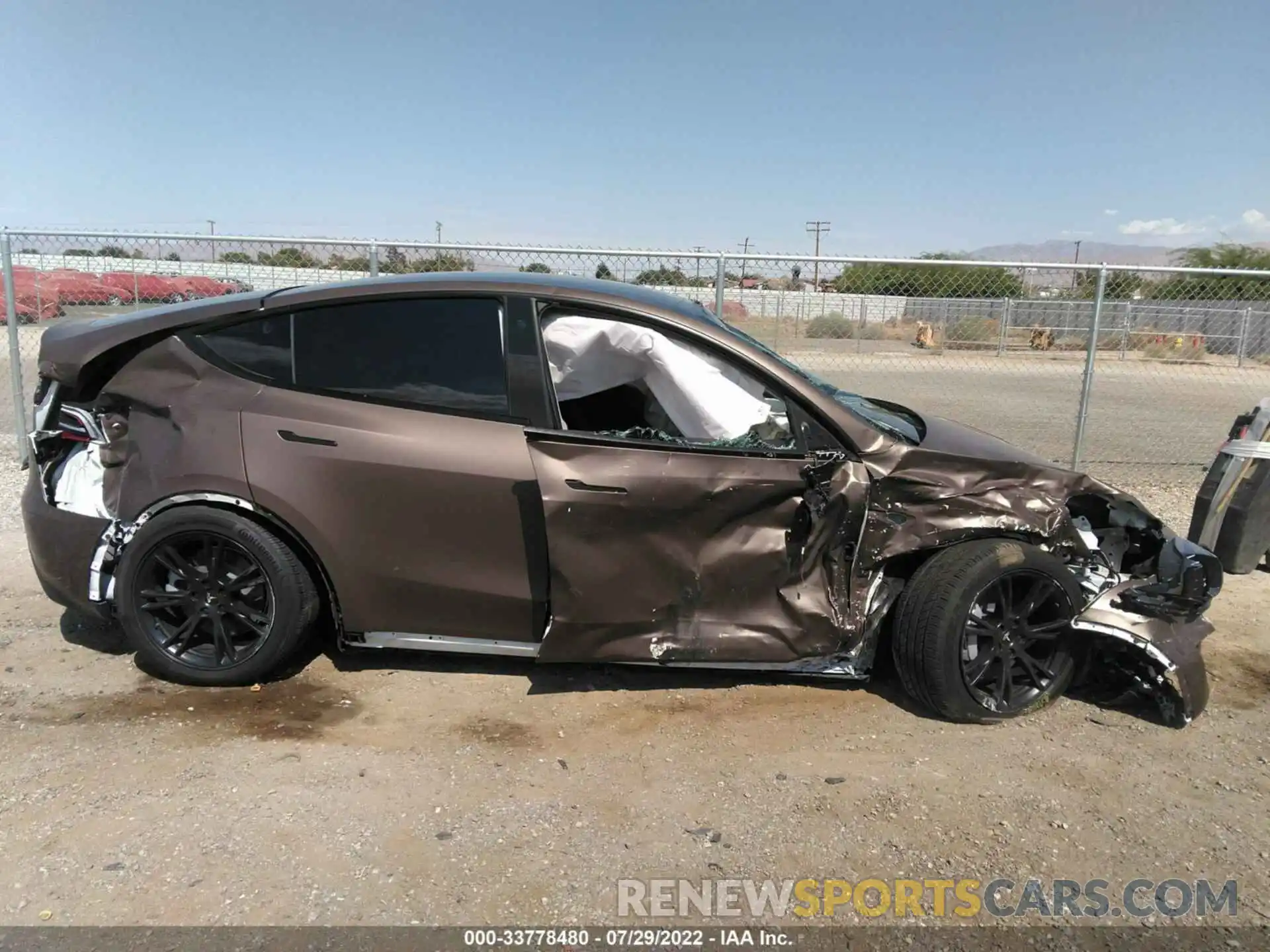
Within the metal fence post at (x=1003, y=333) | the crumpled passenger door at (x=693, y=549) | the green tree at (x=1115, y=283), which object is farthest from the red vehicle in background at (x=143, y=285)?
the metal fence post at (x=1003, y=333)

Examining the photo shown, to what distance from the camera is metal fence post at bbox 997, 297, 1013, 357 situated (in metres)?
14.3

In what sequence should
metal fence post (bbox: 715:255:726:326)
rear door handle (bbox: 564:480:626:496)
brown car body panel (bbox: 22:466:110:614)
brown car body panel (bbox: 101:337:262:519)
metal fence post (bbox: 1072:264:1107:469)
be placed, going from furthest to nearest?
1. metal fence post (bbox: 1072:264:1107:469)
2. metal fence post (bbox: 715:255:726:326)
3. brown car body panel (bbox: 22:466:110:614)
4. brown car body panel (bbox: 101:337:262:519)
5. rear door handle (bbox: 564:480:626:496)

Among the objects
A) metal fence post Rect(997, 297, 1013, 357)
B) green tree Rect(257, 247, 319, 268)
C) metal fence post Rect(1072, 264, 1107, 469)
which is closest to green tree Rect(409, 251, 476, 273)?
green tree Rect(257, 247, 319, 268)

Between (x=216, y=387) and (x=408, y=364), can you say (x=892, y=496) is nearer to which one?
(x=408, y=364)

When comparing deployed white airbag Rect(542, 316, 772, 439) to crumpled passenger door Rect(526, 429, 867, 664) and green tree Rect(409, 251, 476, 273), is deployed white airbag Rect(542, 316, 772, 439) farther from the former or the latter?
green tree Rect(409, 251, 476, 273)

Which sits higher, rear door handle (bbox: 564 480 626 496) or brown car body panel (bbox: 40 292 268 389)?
brown car body panel (bbox: 40 292 268 389)

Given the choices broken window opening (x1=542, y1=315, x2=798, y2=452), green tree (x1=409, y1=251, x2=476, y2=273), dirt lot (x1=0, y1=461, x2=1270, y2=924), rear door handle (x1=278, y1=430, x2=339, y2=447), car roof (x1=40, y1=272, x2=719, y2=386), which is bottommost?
dirt lot (x1=0, y1=461, x2=1270, y2=924)

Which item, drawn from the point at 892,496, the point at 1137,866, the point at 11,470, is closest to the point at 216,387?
the point at 892,496

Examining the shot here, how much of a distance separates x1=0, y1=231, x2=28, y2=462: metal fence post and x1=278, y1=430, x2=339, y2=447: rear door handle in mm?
5370

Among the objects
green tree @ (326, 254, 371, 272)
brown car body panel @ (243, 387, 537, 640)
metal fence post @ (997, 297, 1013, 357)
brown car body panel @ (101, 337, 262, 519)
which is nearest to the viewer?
brown car body panel @ (243, 387, 537, 640)

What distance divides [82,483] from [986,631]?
3.88 meters

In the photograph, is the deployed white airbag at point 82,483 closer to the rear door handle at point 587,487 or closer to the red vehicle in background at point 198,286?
the rear door handle at point 587,487

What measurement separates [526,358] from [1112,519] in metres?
2.65

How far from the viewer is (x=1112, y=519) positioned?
3.78 meters
